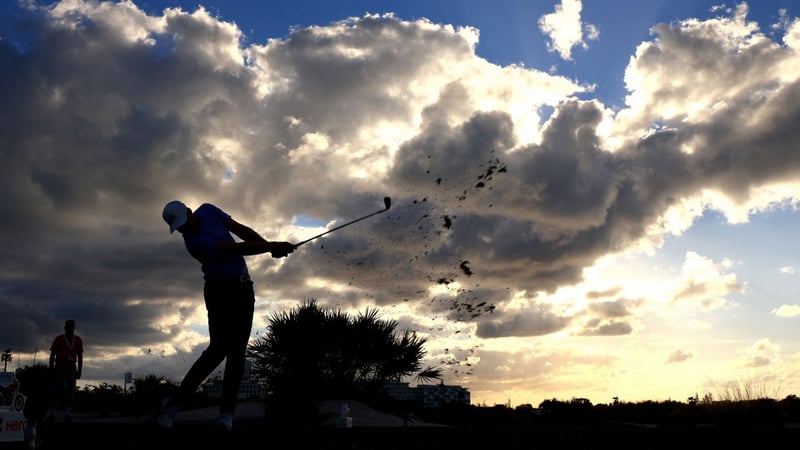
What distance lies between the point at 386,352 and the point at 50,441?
1339 cm

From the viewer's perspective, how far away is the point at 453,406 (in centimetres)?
2008

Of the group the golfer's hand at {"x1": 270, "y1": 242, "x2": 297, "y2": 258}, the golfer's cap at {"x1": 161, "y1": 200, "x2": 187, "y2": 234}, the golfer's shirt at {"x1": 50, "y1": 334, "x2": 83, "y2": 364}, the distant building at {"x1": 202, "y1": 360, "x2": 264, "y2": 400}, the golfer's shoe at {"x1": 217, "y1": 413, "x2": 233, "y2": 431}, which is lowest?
the golfer's shoe at {"x1": 217, "y1": 413, "x2": 233, "y2": 431}

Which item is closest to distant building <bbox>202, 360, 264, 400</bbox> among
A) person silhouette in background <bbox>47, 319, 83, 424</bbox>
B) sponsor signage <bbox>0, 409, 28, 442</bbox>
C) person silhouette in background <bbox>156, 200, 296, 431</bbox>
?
person silhouette in background <bbox>47, 319, 83, 424</bbox>

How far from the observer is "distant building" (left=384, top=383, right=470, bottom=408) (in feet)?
66.8

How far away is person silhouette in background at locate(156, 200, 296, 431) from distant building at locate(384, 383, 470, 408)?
13.4 metres

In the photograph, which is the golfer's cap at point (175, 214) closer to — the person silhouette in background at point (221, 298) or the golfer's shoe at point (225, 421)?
the person silhouette in background at point (221, 298)

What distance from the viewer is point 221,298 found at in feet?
22.1

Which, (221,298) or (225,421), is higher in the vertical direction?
(221,298)

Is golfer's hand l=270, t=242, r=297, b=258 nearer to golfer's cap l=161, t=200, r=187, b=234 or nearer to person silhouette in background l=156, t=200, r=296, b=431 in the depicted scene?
person silhouette in background l=156, t=200, r=296, b=431

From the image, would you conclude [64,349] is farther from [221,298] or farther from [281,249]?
[281,249]

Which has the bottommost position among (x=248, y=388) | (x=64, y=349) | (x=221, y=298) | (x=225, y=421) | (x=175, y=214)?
(x=225, y=421)

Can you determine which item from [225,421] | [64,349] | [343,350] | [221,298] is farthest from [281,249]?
[343,350]

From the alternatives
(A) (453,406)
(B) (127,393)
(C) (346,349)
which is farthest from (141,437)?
(B) (127,393)

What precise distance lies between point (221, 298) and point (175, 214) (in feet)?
2.78
